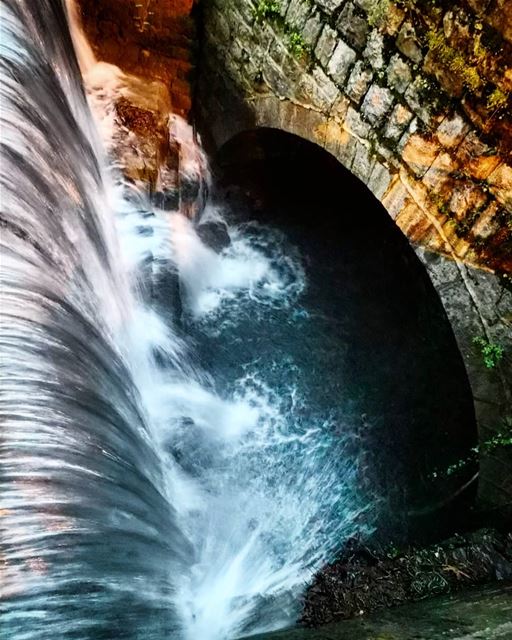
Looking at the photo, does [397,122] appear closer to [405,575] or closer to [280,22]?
[280,22]

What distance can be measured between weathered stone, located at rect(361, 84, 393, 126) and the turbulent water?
1.96m

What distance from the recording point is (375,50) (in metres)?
2.96

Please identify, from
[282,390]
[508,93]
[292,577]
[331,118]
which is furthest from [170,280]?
[508,93]

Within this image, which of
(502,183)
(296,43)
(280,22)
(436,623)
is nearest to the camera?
(436,623)

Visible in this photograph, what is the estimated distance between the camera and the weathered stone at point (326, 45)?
323 centimetres

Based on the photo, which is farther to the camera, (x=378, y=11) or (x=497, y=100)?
(x=378, y=11)

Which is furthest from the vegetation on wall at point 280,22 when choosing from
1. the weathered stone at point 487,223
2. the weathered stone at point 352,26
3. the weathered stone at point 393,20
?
the weathered stone at point 487,223

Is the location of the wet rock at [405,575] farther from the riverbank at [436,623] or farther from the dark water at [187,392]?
the dark water at [187,392]

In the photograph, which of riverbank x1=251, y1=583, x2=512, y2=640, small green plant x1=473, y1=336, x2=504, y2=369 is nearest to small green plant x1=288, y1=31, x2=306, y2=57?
small green plant x1=473, y1=336, x2=504, y2=369

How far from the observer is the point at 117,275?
3.96 m

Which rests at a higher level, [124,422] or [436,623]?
[124,422]

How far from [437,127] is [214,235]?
279 centimetres

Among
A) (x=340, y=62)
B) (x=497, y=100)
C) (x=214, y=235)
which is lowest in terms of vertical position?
(x=497, y=100)

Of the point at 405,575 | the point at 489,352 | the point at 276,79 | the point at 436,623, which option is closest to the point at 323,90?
the point at 276,79
